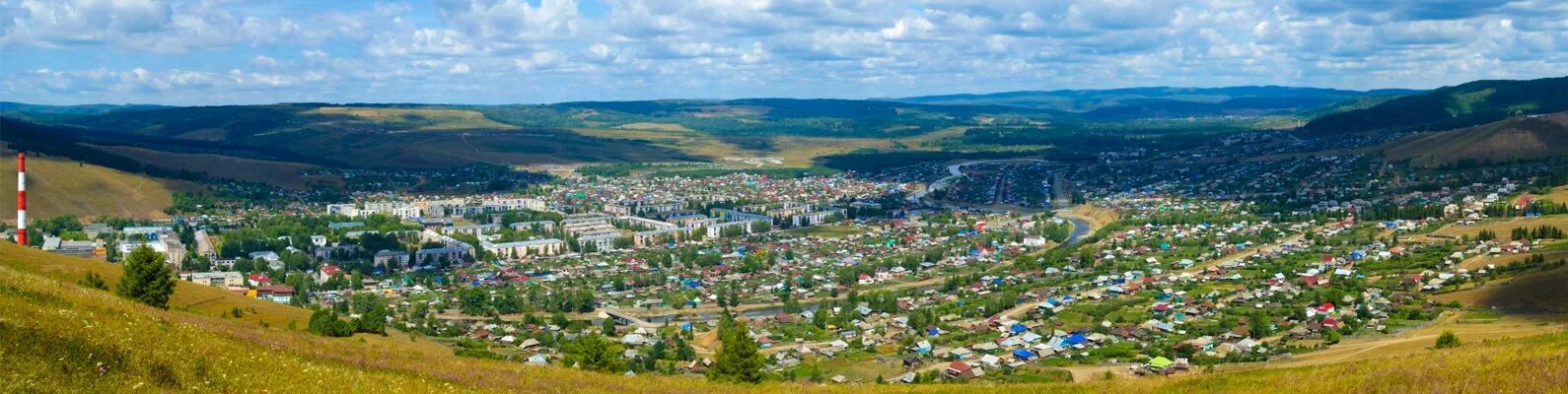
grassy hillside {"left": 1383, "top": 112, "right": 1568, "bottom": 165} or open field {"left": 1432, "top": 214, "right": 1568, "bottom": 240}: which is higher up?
grassy hillside {"left": 1383, "top": 112, "right": 1568, "bottom": 165}

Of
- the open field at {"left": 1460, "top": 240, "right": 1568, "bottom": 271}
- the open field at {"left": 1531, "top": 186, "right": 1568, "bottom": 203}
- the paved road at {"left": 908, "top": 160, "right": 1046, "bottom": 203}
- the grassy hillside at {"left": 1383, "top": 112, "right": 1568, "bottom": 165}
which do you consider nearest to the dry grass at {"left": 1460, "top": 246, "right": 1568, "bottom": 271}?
the open field at {"left": 1460, "top": 240, "right": 1568, "bottom": 271}

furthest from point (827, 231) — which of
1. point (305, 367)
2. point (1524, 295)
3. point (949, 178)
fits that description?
point (305, 367)

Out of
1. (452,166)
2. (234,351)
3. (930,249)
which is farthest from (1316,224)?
(452,166)

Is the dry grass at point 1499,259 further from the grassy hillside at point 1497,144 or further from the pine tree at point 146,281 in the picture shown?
the grassy hillside at point 1497,144

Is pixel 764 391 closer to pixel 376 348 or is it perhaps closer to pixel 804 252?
pixel 376 348

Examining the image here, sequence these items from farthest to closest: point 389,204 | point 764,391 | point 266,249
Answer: point 389,204, point 266,249, point 764,391

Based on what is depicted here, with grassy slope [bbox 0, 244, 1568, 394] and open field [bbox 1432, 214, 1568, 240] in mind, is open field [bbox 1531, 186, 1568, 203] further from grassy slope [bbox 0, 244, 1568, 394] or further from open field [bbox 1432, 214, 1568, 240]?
grassy slope [bbox 0, 244, 1568, 394]

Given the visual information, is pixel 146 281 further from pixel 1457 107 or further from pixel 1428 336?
pixel 1457 107
